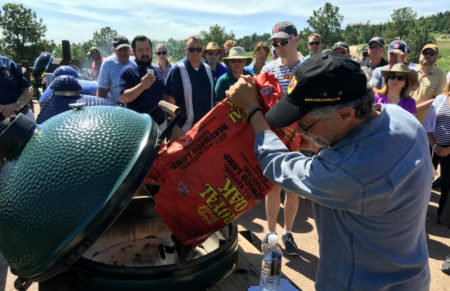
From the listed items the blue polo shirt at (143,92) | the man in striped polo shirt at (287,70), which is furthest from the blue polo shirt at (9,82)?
the man in striped polo shirt at (287,70)

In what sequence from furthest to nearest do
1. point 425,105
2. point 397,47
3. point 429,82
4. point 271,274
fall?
point 397,47 < point 429,82 < point 425,105 < point 271,274

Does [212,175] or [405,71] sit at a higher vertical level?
[405,71]

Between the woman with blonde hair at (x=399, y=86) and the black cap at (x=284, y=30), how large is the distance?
128 cm

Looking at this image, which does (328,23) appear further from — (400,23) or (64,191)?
(64,191)

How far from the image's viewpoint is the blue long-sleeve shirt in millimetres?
1030

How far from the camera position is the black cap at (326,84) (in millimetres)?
1035

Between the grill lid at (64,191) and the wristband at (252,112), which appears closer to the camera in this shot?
the grill lid at (64,191)

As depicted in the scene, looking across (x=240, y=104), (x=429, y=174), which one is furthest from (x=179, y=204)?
(x=429, y=174)

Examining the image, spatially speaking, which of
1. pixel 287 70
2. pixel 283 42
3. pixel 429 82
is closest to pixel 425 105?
pixel 429 82

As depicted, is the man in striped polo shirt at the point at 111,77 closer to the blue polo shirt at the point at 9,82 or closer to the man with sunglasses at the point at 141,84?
the man with sunglasses at the point at 141,84

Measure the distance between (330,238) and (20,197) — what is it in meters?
1.08

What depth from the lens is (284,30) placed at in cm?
Result: 322

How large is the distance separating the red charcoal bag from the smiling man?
0.27 meters

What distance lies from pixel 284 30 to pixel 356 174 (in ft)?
8.28
